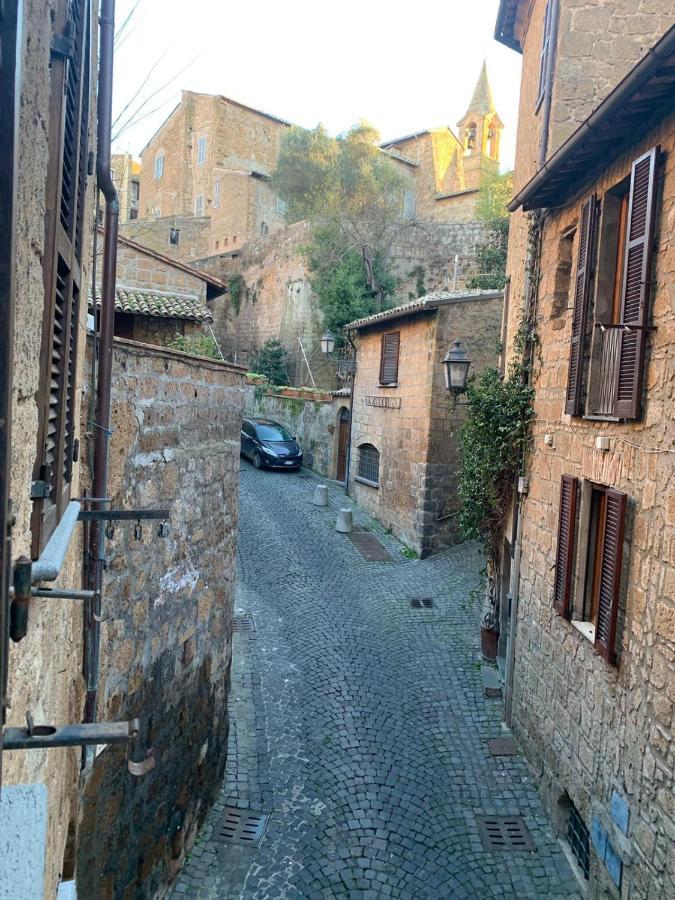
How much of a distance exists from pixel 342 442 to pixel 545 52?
43.8ft

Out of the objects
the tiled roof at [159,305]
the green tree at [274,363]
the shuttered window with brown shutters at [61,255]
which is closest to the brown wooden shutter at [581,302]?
the shuttered window with brown shutters at [61,255]

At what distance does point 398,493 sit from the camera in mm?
15586

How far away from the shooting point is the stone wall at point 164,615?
453cm

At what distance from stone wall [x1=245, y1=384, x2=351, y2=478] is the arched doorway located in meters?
0.10

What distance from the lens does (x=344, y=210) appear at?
1044 inches

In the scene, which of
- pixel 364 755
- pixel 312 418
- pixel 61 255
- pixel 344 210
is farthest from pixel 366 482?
pixel 61 255

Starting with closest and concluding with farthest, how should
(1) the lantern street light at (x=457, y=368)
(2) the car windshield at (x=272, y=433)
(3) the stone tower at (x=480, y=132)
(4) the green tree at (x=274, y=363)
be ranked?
(1) the lantern street light at (x=457, y=368) < (2) the car windshield at (x=272, y=433) < (4) the green tree at (x=274, y=363) < (3) the stone tower at (x=480, y=132)

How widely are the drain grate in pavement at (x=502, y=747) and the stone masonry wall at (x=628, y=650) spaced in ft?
0.99

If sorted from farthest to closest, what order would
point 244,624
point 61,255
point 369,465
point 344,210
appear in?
point 344,210
point 369,465
point 244,624
point 61,255

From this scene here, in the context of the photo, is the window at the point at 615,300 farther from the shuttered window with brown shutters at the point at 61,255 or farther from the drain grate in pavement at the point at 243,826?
the drain grate in pavement at the point at 243,826

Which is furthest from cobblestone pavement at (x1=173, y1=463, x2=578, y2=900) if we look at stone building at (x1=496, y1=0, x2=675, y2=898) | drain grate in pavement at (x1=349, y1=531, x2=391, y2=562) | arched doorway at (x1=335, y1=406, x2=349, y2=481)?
arched doorway at (x1=335, y1=406, x2=349, y2=481)

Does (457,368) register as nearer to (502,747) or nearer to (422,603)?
(422,603)

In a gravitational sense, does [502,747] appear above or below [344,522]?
below

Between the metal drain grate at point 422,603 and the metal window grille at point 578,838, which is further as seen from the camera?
the metal drain grate at point 422,603
